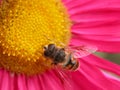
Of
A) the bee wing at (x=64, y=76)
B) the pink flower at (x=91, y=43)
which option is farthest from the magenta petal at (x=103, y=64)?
the bee wing at (x=64, y=76)

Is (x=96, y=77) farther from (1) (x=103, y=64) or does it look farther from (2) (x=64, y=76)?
(2) (x=64, y=76)

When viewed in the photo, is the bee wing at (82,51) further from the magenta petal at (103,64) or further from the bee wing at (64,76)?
the magenta petal at (103,64)

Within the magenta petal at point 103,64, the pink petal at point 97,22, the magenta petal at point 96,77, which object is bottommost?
the magenta petal at point 96,77

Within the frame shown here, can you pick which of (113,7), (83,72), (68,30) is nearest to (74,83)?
(83,72)

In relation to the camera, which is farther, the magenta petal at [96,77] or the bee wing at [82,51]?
the magenta petal at [96,77]

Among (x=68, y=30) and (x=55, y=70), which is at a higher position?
(x=68, y=30)

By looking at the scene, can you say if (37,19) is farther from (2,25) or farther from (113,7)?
(113,7)

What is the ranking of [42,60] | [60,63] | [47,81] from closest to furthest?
1. [60,63]
2. [42,60]
3. [47,81]
